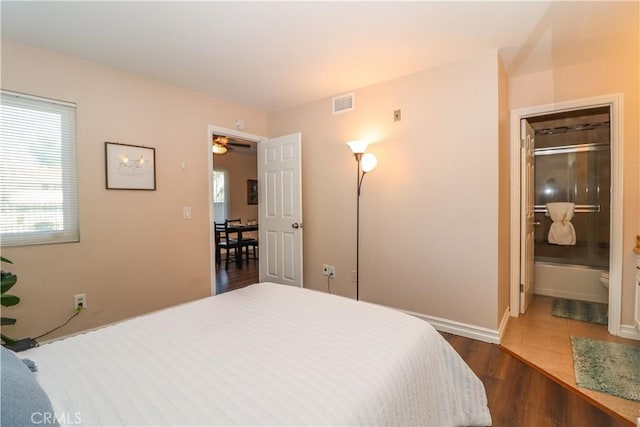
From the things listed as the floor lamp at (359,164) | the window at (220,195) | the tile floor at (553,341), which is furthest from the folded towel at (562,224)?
the window at (220,195)

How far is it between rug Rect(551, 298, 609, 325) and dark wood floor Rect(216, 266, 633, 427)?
125cm

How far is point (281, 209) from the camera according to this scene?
3.59m

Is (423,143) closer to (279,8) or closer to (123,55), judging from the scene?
(279,8)

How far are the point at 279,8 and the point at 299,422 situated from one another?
2.12 meters

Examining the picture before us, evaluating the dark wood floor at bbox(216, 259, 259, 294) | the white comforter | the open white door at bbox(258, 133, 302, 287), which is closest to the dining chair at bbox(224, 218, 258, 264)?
the dark wood floor at bbox(216, 259, 259, 294)

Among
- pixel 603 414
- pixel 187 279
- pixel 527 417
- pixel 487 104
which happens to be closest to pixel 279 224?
pixel 187 279

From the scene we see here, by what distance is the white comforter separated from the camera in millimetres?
805

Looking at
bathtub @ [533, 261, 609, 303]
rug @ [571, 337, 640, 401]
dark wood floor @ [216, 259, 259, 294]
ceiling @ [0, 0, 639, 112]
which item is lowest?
rug @ [571, 337, 640, 401]

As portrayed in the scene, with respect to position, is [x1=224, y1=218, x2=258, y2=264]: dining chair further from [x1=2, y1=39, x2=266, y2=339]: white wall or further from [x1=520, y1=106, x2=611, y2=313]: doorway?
[x1=520, y1=106, x2=611, y2=313]: doorway

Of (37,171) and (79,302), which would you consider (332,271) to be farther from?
(37,171)

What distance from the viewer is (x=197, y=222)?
3182 mm

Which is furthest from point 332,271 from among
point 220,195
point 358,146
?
point 220,195

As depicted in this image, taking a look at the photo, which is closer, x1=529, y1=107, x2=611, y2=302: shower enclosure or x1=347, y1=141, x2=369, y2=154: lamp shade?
x1=347, y1=141, x2=369, y2=154: lamp shade

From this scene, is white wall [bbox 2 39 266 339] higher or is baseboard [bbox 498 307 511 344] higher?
white wall [bbox 2 39 266 339]
